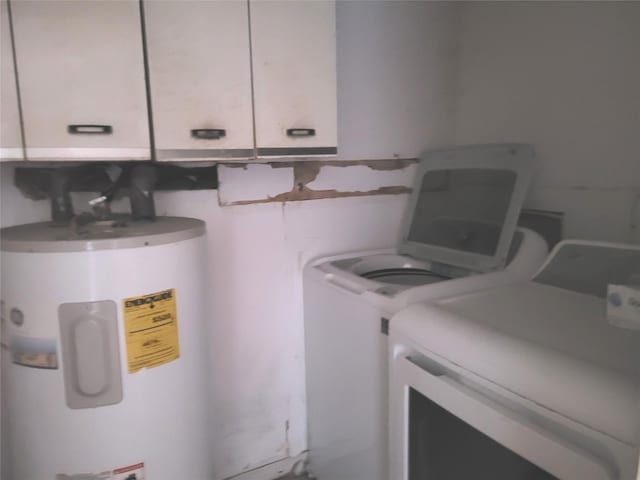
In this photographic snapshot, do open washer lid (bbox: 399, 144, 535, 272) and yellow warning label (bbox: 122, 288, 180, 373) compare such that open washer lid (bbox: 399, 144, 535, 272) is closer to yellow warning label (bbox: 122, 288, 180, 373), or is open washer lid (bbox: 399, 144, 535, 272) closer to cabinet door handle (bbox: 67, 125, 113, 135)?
yellow warning label (bbox: 122, 288, 180, 373)

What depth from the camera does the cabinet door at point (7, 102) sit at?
1.03 meters

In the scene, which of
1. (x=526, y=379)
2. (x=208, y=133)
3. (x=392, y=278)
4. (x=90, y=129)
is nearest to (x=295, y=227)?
(x=392, y=278)

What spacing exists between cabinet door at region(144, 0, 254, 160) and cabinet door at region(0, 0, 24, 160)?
325 mm

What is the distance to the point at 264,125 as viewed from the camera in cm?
132

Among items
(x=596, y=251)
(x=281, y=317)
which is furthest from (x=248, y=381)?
(x=596, y=251)

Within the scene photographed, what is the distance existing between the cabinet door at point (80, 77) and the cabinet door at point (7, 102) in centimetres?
2

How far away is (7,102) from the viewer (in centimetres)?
105

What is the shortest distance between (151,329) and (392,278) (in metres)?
0.98

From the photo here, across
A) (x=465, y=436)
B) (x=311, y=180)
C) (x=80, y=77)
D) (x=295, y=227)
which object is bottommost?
(x=465, y=436)

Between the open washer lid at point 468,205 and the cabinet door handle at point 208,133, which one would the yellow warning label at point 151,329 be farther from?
the open washer lid at point 468,205

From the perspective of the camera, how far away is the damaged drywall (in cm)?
165

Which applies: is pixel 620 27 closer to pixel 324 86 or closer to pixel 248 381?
pixel 324 86

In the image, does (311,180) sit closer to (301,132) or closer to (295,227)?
(295,227)

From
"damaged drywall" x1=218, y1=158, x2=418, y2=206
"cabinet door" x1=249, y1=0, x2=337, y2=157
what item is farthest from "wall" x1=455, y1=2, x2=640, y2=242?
"cabinet door" x1=249, y1=0, x2=337, y2=157
